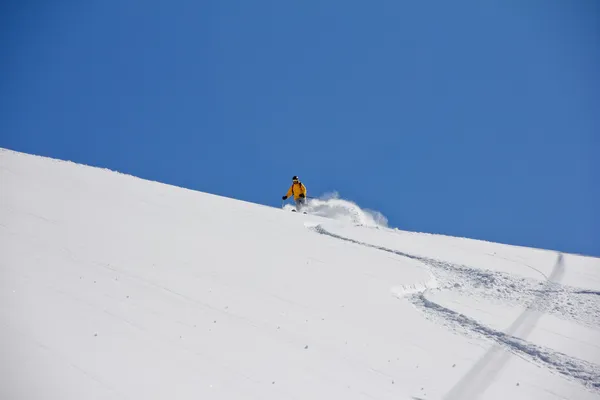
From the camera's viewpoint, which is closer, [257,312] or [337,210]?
[257,312]

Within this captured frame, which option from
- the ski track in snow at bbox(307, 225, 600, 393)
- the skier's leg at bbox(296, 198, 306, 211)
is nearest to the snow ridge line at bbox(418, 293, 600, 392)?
the ski track in snow at bbox(307, 225, 600, 393)

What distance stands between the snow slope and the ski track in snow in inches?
2.0

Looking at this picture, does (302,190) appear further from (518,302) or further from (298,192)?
(518,302)

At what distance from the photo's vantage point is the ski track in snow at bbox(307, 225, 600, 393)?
25.9 feet

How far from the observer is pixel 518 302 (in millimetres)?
11055

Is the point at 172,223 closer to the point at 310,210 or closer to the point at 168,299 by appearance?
the point at 168,299

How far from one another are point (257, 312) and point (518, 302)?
684 centimetres

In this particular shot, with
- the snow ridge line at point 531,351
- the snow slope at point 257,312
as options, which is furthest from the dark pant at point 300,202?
the snow ridge line at point 531,351

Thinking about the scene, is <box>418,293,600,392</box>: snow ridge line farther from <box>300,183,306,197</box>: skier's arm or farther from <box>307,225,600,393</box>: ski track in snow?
<box>300,183,306,197</box>: skier's arm

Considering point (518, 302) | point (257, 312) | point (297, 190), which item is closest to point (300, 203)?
point (297, 190)

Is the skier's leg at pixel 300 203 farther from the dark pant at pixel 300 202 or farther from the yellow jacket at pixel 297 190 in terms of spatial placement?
the yellow jacket at pixel 297 190

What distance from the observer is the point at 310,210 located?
23359 mm

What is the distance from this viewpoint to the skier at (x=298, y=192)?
2239cm

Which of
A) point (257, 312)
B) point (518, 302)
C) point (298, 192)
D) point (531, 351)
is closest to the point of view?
point (257, 312)
